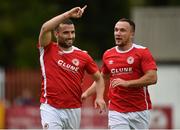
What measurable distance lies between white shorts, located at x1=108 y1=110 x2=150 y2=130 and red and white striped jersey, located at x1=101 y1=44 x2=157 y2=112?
68 millimetres

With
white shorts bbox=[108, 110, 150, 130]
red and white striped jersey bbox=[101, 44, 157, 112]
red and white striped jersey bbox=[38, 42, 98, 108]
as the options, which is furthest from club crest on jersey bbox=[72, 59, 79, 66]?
white shorts bbox=[108, 110, 150, 130]

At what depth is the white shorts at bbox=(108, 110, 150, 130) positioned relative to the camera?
1323cm

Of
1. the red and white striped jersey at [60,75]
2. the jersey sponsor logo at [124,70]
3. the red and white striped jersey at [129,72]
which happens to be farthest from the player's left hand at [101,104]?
the jersey sponsor logo at [124,70]

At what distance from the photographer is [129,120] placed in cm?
1330

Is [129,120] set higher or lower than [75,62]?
lower

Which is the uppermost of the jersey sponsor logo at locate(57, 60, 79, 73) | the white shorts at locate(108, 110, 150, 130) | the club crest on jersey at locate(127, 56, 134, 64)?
the club crest on jersey at locate(127, 56, 134, 64)

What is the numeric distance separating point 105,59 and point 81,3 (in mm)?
34375

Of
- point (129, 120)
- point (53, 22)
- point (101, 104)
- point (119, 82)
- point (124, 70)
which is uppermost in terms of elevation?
point (53, 22)

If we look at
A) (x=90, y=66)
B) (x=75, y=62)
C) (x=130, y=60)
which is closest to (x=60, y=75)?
(x=75, y=62)

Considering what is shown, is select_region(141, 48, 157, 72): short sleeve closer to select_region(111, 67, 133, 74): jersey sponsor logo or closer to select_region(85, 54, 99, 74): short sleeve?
select_region(111, 67, 133, 74): jersey sponsor logo

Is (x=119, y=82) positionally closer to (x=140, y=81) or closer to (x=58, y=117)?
(x=140, y=81)

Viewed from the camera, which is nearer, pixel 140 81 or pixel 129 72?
pixel 140 81

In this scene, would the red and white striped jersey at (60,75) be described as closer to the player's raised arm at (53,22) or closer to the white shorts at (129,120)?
the player's raised arm at (53,22)

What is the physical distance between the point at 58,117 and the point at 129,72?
1184 mm
